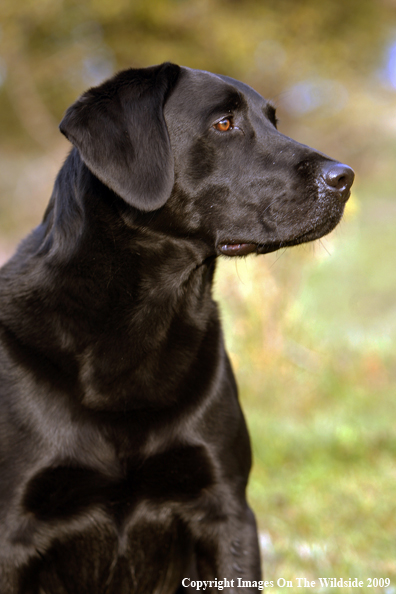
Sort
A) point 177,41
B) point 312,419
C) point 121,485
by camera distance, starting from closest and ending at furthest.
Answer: point 121,485 < point 312,419 < point 177,41

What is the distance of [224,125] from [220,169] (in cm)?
17

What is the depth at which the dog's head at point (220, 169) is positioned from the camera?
2047 mm

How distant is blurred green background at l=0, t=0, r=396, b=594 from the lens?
3.57m

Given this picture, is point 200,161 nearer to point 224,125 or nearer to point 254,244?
point 224,125

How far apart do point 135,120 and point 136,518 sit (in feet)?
4.08

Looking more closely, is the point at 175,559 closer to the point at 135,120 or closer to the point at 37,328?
the point at 37,328

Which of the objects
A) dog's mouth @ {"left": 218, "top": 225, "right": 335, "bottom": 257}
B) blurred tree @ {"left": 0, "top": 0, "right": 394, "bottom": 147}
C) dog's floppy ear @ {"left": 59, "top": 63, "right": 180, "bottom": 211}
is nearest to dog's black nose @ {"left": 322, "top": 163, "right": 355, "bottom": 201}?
dog's mouth @ {"left": 218, "top": 225, "right": 335, "bottom": 257}

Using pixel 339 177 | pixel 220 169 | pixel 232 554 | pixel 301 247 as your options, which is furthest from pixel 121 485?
pixel 301 247

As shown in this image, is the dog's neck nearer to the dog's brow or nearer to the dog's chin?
the dog's chin

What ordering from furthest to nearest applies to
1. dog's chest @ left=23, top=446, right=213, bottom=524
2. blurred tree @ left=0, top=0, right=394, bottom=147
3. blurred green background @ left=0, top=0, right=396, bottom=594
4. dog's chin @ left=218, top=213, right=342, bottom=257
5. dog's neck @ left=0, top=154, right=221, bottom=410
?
blurred tree @ left=0, top=0, right=394, bottom=147 → blurred green background @ left=0, top=0, right=396, bottom=594 → dog's chin @ left=218, top=213, right=342, bottom=257 → dog's neck @ left=0, top=154, right=221, bottom=410 → dog's chest @ left=23, top=446, right=213, bottom=524

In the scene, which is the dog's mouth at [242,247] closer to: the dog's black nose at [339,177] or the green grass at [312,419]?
the dog's black nose at [339,177]

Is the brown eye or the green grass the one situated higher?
the brown eye

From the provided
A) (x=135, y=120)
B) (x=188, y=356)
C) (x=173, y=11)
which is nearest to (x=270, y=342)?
(x=188, y=356)

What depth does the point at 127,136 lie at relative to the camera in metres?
1.99
